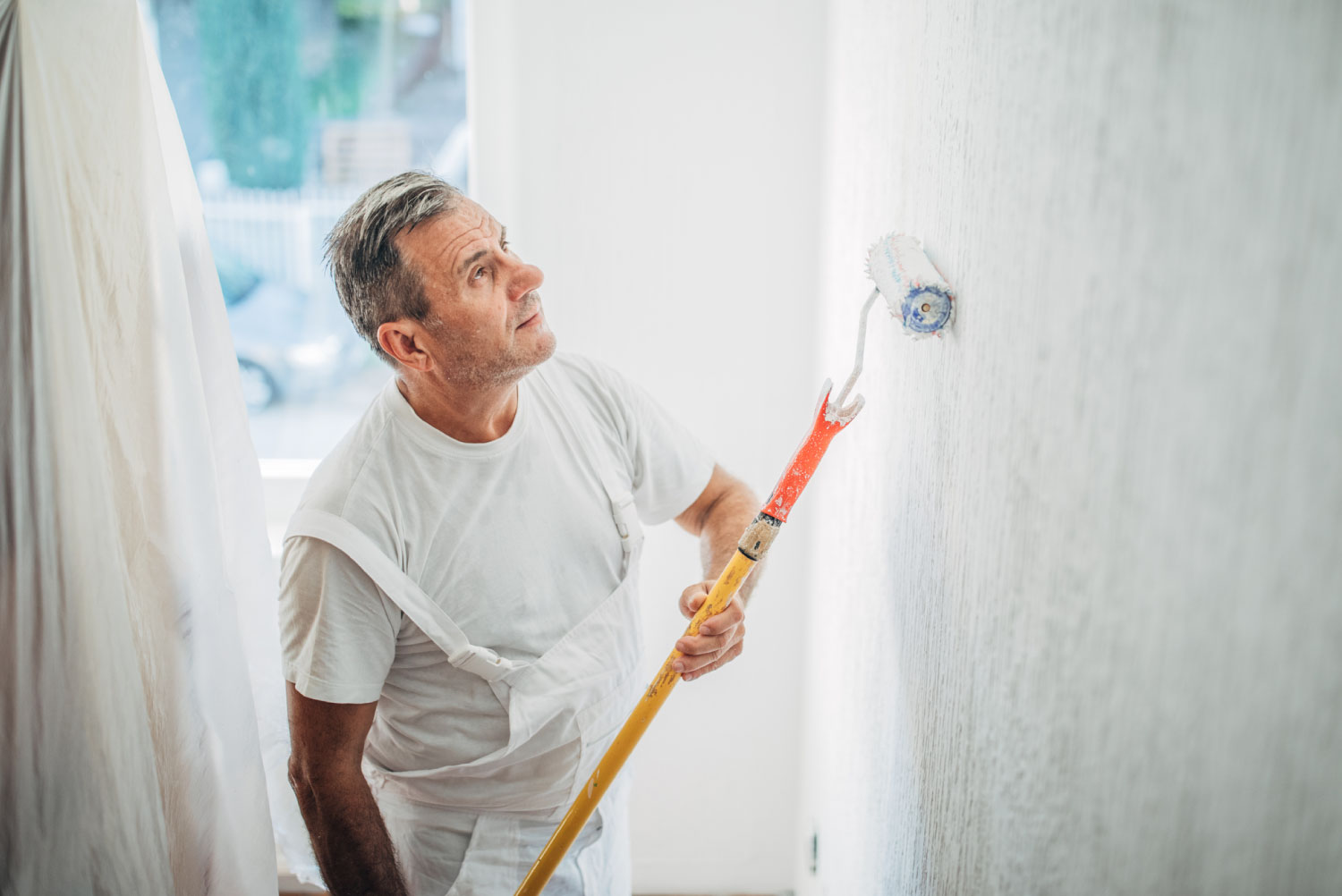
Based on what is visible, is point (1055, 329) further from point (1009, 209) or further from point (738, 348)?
point (738, 348)

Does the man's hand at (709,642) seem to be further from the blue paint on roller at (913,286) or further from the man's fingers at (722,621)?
the blue paint on roller at (913,286)

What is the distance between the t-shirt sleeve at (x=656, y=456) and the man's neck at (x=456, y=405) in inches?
7.0

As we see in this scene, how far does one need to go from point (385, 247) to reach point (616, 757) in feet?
2.02

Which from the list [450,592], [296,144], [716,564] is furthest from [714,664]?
[296,144]

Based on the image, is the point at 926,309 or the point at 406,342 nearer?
the point at 926,309

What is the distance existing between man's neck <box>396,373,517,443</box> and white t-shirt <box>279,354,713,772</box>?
21mm

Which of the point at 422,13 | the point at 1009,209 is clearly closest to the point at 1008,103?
the point at 1009,209

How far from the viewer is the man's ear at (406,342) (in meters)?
0.92

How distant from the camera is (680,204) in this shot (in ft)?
4.45

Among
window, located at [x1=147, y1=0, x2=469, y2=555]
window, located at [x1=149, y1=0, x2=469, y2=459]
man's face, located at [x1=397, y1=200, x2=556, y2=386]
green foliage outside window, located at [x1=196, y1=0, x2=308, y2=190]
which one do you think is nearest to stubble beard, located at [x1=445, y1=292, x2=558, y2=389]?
man's face, located at [x1=397, y1=200, x2=556, y2=386]

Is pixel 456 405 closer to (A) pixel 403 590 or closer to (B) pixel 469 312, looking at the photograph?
→ (B) pixel 469 312

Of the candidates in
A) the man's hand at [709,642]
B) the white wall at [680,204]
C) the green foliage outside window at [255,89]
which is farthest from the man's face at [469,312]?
the green foliage outside window at [255,89]

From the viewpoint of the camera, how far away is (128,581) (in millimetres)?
763

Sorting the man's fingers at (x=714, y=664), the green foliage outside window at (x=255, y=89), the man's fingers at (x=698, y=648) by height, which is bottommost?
the man's fingers at (x=714, y=664)
